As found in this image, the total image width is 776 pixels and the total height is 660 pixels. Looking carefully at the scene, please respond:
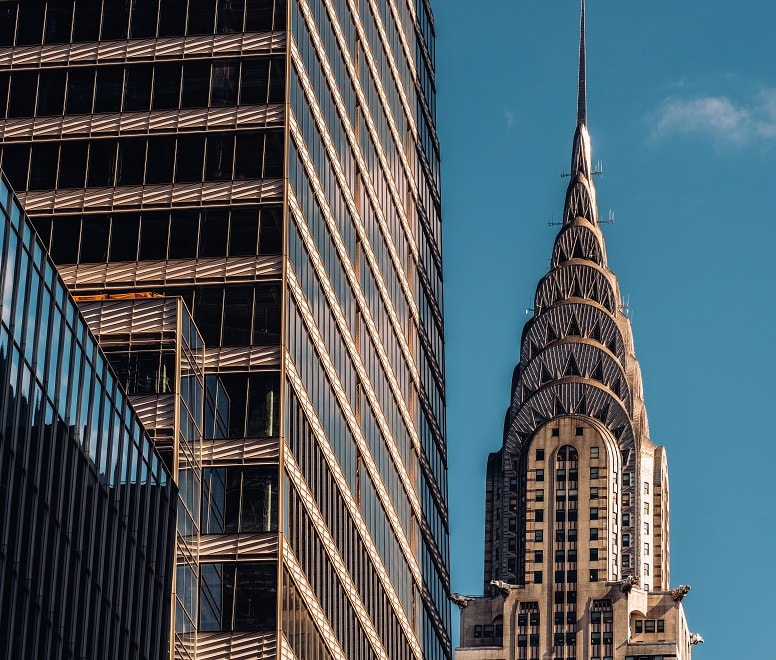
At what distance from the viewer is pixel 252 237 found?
107000 millimetres

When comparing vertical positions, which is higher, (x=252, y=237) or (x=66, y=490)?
(x=252, y=237)

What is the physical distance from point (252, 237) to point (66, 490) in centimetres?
3789

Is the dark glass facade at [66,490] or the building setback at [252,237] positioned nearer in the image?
the dark glass facade at [66,490]

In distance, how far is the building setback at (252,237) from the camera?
101 m

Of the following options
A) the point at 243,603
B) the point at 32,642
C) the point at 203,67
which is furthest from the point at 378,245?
the point at 32,642

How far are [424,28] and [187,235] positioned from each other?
52657 millimetres

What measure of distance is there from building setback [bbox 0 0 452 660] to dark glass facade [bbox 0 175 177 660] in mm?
13602

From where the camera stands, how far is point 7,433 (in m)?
64.6

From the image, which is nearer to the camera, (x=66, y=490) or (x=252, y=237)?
(x=66, y=490)

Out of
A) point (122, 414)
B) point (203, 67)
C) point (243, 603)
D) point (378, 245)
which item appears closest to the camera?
point (122, 414)

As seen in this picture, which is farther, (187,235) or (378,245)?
(378,245)

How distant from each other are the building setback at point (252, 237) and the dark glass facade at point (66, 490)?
44.6ft

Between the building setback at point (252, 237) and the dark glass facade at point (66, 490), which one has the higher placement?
the building setback at point (252, 237)

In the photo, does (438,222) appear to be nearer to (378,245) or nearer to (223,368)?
(378,245)
